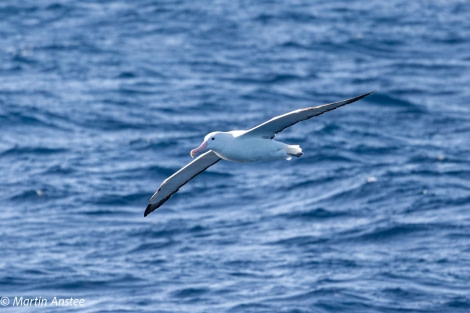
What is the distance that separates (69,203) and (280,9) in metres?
25.0

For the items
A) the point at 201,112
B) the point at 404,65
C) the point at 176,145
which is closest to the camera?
the point at 176,145

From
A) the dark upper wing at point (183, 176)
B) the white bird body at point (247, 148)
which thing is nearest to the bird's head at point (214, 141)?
the white bird body at point (247, 148)

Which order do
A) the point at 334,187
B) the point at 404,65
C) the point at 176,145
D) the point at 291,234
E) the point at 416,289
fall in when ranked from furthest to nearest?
1. the point at 404,65
2. the point at 176,145
3. the point at 334,187
4. the point at 291,234
5. the point at 416,289

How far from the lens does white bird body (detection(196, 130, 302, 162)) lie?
54.5ft

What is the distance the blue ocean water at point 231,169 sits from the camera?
25.4 meters

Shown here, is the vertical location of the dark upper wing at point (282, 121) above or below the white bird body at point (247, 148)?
above

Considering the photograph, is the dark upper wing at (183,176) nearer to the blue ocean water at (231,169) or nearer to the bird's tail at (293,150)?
the bird's tail at (293,150)

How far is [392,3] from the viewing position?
178 ft

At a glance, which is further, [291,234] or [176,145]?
[176,145]

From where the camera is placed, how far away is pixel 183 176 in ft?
60.8

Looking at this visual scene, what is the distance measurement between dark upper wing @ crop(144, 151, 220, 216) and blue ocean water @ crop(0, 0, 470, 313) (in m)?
5.88

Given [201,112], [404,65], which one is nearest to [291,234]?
[201,112]

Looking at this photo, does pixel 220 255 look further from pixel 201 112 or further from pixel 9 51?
pixel 9 51

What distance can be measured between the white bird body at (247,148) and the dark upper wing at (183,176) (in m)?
1.14
